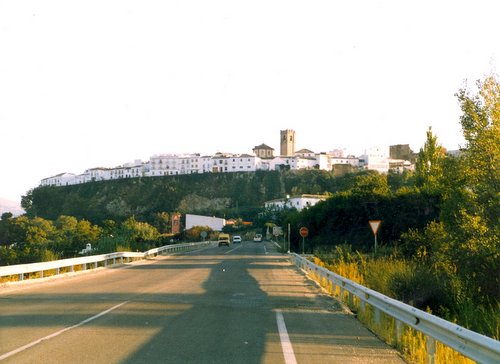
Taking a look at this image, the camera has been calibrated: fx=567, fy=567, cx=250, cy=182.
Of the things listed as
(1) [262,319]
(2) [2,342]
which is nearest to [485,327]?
(1) [262,319]

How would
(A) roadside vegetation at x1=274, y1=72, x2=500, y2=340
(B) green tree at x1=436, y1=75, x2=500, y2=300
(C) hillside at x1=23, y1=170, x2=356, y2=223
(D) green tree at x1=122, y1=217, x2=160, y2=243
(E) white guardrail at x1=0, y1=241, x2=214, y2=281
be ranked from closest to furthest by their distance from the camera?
(A) roadside vegetation at x1=274, y1=72, x2=500, y2=340, (B) green tree at x1=436, y1=75, x2=500, y2=300, (E) white guardrail at x1=0, y1=241, x2=214, y2=281, (D) green tree at x1=122, y1=217, x2=160, y2=243, (C) hillside at x1=23, y1=170, x2=356, y2=223

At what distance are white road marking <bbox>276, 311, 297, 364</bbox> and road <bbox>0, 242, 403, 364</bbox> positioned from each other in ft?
0.05

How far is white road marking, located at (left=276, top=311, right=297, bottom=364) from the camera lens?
7.97 metres

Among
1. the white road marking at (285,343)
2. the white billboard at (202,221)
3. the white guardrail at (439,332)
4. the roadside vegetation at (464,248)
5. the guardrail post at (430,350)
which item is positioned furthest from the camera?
the white billboard at (202,221)

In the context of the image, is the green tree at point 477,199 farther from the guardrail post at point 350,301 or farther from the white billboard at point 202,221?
the white billboard at point 202,221

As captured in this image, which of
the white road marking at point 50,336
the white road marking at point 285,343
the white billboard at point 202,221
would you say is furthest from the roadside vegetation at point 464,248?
the white billboard at point 202,221

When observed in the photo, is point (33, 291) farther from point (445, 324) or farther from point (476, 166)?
point (476, 166)

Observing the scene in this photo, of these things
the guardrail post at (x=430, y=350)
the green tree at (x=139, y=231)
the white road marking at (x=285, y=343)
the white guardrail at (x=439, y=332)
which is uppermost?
the white guardrail at (x=439, y=332)

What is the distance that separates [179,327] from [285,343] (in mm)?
2282

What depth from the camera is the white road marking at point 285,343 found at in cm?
797

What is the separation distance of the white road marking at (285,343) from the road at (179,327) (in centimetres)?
1

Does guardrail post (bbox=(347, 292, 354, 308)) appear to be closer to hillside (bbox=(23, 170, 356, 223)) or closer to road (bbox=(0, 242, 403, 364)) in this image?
road (bbox=(0, 242, 403, 364))

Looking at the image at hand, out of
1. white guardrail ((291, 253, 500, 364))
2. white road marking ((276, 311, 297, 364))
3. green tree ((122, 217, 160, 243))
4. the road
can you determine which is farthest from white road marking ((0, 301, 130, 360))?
green tree ((122, 217, 160, 243))

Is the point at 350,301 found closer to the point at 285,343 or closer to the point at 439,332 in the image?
the point at 285,343
